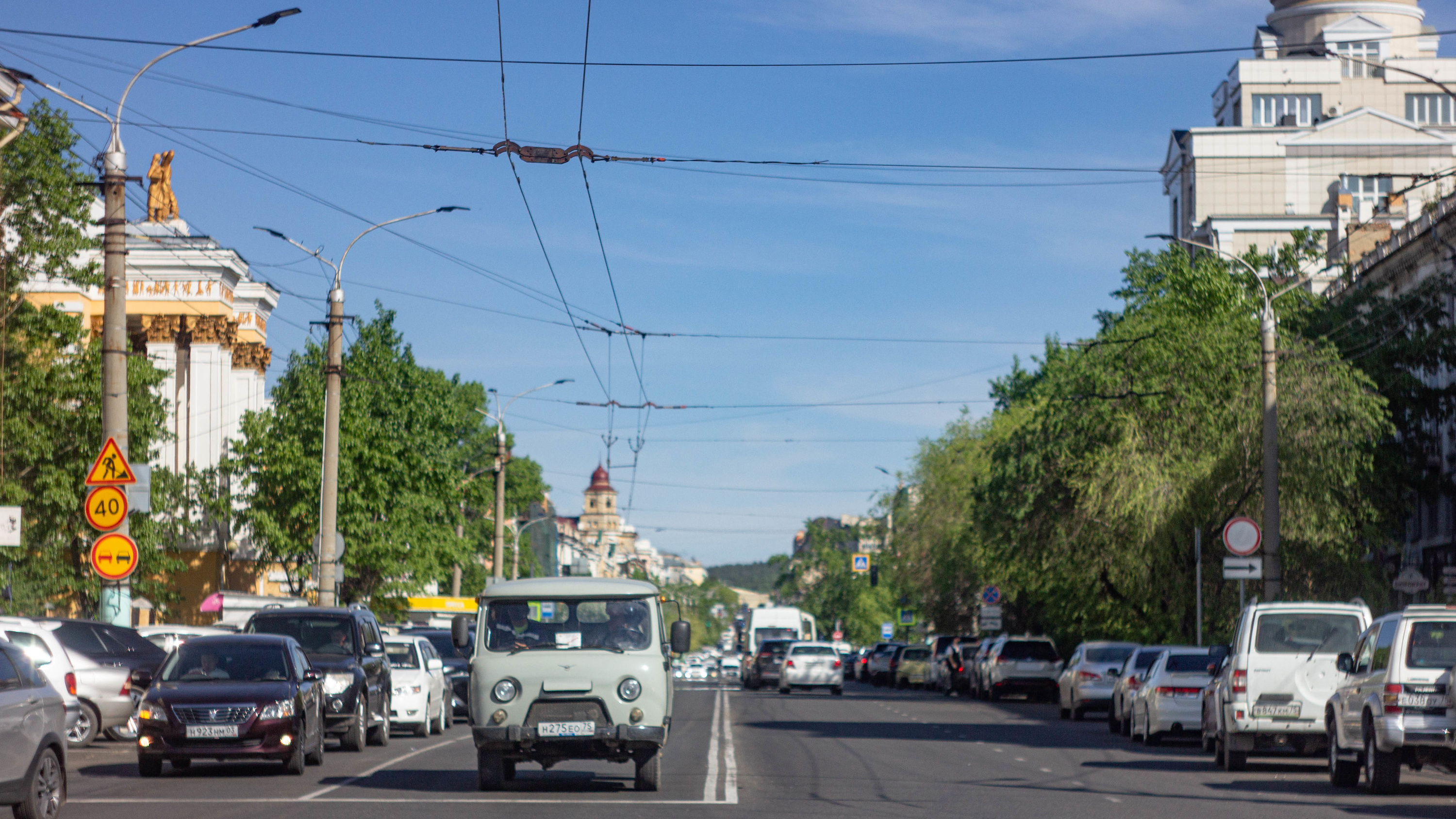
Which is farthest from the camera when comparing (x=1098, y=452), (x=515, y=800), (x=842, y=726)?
(x=1098, y=452)

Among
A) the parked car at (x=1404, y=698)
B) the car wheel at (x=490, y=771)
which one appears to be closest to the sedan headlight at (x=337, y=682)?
the car wheel at (x=490, y=771)

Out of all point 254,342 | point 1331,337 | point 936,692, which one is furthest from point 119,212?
point 936,692

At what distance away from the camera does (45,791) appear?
42.6 ft

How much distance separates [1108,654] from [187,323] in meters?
31.2

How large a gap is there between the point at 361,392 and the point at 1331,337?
2900 cm

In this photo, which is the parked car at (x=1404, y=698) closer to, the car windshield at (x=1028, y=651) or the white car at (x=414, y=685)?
the white car at (x=414, y=685)

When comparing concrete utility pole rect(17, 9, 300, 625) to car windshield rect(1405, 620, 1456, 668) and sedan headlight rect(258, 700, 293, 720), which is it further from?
car windshield rect(1405, 620, 1456, 668)

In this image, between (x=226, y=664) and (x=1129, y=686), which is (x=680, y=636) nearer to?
(x=226, y=664)

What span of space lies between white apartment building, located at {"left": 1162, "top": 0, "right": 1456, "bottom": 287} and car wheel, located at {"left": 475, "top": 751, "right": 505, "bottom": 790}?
6625 cm

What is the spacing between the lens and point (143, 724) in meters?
17.9

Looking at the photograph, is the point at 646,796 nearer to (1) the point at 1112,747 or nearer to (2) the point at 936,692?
(1) the point at 1112,747

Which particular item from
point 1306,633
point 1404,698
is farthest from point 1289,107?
point 1404,698

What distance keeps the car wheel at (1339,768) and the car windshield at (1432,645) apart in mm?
1764

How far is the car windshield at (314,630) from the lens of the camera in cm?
2372
